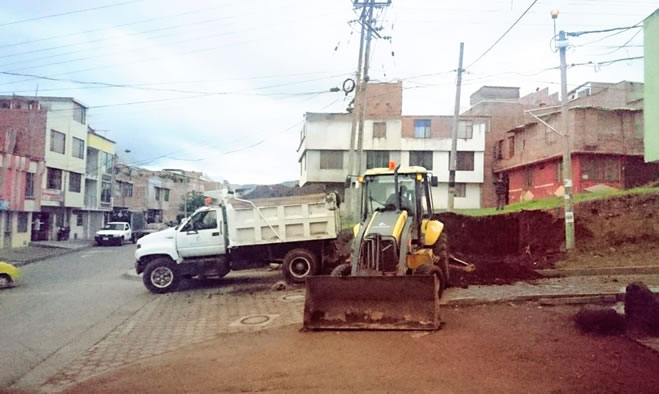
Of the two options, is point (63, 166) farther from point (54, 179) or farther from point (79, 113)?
point (79, 113)

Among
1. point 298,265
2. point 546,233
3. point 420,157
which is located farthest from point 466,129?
point 298,265

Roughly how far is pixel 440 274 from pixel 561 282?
149 inches

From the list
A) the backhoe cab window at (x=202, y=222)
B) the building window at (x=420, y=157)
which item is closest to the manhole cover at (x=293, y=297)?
the backhoe cab window at (x=202, y=222)

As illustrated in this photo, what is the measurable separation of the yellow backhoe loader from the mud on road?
0.32m

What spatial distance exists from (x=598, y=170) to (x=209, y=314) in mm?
29101

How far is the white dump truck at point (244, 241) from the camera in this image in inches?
611

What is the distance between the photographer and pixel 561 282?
1343 cm

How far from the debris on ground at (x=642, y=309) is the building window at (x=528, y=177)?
110 ft

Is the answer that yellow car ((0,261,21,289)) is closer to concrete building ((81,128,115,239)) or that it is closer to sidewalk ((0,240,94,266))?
sidewalk ((0,240,94,266))

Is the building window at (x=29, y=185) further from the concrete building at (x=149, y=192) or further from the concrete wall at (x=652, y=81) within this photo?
the concrete wall at (x=652, y=81)

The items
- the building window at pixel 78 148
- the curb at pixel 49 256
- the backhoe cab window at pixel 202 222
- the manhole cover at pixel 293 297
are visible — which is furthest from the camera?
the building window at pixel 78 148

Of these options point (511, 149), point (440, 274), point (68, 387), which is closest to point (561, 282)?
point (440, 274)

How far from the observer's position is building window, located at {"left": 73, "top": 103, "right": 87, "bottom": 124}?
47.5m

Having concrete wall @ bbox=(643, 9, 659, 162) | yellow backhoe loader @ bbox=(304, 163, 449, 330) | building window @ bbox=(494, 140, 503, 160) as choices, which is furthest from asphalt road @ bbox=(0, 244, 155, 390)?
building window @ bbox=(494, 140, 503, 160)
